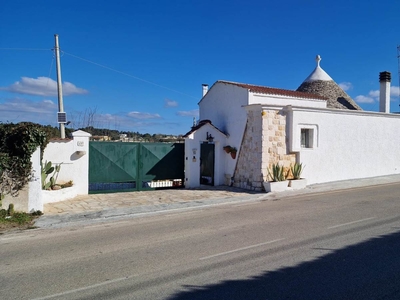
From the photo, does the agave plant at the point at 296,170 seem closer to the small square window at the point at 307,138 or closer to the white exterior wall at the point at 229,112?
the small square window at the point at 307,138

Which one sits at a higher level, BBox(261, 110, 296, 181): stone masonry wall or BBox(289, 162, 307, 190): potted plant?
BBox(261, 110, 296, 181): stone masonry wall

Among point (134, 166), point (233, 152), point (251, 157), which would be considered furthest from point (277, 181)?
point (134, 166)

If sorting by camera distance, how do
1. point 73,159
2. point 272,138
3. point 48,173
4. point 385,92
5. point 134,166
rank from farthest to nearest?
point 385,92 → point 272,138 → point 134,166 → point 73,159 → point 48,173

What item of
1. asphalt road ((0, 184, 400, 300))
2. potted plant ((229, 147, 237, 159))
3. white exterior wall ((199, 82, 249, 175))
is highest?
white exterior wall ((199, 82, 249, 175))

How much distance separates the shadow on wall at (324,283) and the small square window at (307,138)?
11.0m

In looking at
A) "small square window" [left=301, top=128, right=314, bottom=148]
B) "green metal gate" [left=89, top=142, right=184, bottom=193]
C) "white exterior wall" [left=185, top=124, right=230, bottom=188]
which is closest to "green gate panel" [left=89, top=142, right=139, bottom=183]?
"green metal gate" [left=89, top=142, right=184, bottom=193]

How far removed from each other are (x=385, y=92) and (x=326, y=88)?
4.30m

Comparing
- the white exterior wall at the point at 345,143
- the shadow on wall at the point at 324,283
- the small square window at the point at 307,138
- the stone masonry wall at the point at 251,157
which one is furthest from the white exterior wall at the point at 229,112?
the shadow on wall at the point at 324,283

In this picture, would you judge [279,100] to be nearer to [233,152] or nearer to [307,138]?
[307,138]

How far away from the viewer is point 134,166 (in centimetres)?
1348

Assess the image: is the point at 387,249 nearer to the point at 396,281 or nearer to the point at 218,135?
the point at 396,281

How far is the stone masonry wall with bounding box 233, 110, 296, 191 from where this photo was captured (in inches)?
562

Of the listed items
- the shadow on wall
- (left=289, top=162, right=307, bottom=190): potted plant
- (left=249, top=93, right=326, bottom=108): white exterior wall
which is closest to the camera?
the shadow on wall

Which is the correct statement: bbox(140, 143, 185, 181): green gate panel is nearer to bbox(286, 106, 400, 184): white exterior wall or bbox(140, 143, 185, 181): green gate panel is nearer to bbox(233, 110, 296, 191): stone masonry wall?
bbox(233, 110, 296, 191): stone masonry wall
